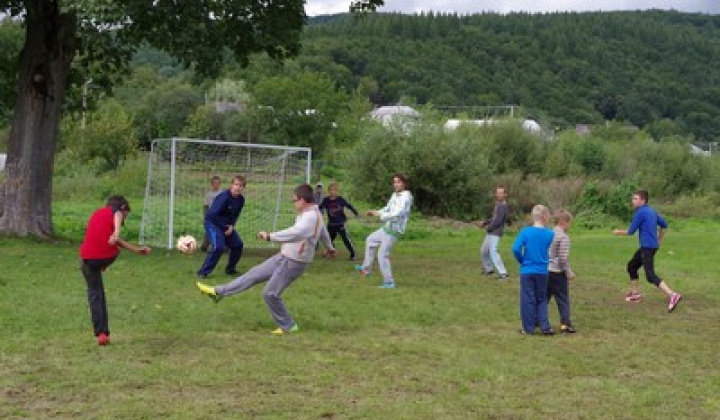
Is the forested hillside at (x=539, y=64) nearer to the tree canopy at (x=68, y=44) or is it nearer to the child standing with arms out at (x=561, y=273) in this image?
the tree canopy at (x=68, y=44)

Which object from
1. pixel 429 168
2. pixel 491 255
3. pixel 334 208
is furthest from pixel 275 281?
pixel 429 168

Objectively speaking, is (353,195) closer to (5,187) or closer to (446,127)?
(446,127)

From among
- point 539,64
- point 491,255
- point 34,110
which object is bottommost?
point 491,255

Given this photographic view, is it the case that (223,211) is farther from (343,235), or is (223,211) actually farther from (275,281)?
(275,281)

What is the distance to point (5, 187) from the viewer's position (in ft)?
Answer: 65.7

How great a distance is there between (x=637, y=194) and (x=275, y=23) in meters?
9.87

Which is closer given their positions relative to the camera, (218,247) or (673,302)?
(673,302)

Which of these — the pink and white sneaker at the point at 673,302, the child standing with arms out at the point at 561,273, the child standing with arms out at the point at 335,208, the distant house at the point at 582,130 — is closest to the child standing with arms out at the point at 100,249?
the child standing with arms out at the point at 561,273

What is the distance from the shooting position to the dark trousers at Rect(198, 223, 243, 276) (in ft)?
49.3

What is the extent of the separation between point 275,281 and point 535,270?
120 inches

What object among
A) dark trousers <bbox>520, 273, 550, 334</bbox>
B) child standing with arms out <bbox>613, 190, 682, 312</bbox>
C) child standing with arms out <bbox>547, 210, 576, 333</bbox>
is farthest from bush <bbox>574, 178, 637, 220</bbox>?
dark trousers <bbox>520, 273, 550, 334</bbox>

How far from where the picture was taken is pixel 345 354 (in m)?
9.46

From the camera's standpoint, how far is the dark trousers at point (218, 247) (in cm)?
1502

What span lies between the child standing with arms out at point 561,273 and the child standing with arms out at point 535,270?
0.27 m
